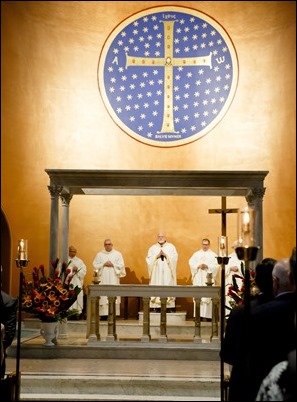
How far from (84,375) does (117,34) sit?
881cm

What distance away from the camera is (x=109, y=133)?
14609 mm

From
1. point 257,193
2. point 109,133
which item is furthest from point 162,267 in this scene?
point 257,193

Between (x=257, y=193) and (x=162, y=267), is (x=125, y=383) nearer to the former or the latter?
(x=257, y=193)

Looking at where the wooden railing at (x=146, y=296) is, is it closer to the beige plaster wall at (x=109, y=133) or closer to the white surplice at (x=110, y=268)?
the white surplice at (x=110, y=268)

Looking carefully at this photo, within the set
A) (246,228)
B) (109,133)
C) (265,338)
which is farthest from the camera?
(109,133)

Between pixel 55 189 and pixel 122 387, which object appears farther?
pixel 55 189

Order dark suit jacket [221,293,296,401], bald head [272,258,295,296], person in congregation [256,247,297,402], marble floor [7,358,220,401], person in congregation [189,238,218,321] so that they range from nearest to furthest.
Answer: person in congregation [256,247,297,402]
dark suit jacket [221,293,296,401]
bald head [272,258,295,296]
marble floor [7,358,220,401]
person in congregation [189,238,218,321]

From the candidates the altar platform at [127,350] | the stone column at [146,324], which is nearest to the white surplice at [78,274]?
the altar platform at [127,350]

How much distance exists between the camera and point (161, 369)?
845 cm

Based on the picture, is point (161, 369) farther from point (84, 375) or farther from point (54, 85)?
point (54, 85)

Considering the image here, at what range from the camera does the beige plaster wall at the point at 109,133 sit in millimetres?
14094

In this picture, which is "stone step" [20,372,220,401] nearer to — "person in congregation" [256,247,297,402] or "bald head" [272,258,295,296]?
"bald head" [272,258,295,296]

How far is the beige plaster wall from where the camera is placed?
14.1 m

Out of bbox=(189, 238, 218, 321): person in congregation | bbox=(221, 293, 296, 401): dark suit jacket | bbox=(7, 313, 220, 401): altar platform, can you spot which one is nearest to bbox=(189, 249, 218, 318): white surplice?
bbox=(189, 238, 218, 321): person in congregation
